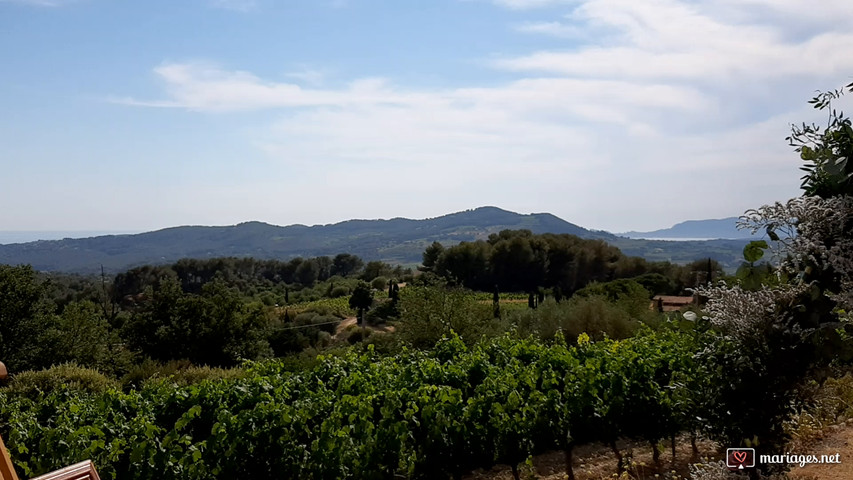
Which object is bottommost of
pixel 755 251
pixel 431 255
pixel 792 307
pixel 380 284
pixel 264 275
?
pixel 264 275

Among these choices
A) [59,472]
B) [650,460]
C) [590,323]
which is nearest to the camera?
[59,472]

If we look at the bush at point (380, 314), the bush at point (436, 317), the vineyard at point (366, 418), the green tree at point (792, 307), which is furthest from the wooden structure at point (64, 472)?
the bush at point (380, 314)

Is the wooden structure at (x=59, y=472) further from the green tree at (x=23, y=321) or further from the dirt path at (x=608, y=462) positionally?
the green tree at (x=23, y=321)

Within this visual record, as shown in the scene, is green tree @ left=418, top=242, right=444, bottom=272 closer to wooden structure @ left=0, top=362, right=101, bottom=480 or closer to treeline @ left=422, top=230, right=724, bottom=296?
treeline @ left=422, top=230, right=724, bottom=296

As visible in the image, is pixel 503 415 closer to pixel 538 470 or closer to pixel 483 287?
pixel 538 470

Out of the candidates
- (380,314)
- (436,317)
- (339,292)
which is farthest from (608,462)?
(339,292)

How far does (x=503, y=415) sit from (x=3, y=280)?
816 inches

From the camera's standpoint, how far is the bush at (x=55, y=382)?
10.4 meters

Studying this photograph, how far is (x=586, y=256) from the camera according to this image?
4766 centimetres

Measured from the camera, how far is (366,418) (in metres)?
4.83

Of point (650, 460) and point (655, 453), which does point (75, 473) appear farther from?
point (650, 460)

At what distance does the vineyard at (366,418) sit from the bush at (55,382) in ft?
15.5

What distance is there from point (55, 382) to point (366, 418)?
8125 mm

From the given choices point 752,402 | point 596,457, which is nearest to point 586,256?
point 596,457
